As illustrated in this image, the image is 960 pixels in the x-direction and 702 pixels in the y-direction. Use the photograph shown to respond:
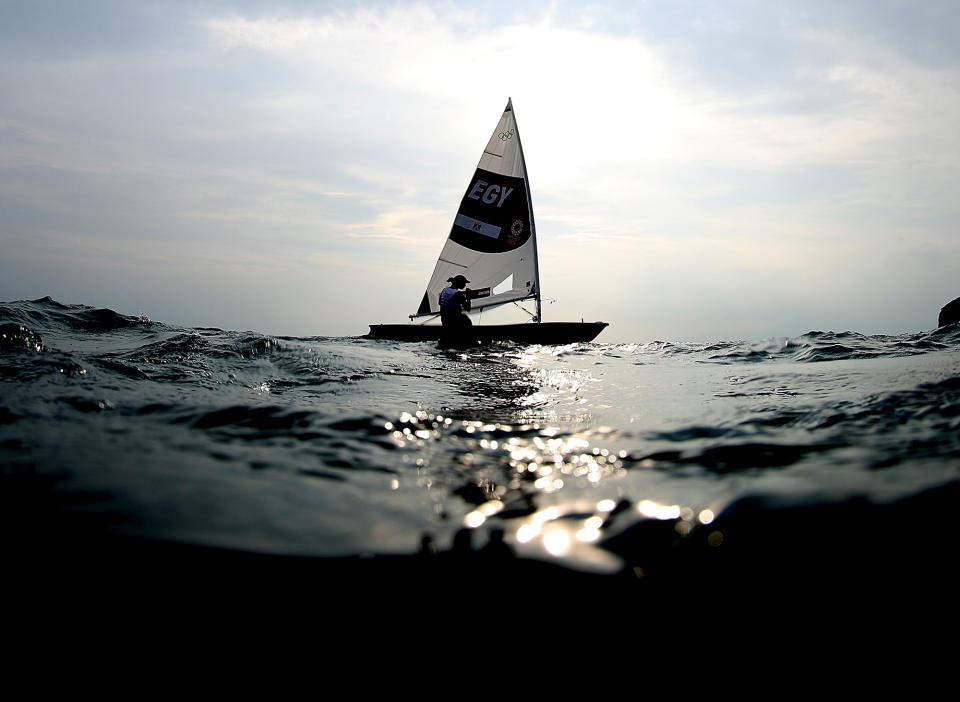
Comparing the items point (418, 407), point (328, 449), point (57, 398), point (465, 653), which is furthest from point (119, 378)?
point (465, 653)

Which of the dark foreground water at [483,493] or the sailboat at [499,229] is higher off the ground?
the sailboat at [499,229]

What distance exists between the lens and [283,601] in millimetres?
1412

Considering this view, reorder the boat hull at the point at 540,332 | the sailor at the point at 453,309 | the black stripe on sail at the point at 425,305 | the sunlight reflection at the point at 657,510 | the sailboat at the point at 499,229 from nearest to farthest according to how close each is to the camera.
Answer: the sunlight reflection at the point at 657,510 < the boat hull at the point at 540,332 < the sailor at the point at 453,309 < the sailboat at the point at 499,229 < the black stripe on sail at the point at 425,305

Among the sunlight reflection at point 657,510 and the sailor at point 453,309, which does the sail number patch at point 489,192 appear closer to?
the sailor at point 453,309

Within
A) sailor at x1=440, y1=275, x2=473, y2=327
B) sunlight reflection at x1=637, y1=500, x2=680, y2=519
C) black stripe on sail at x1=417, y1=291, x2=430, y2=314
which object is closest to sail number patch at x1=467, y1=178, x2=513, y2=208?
black stripe on sail at x1=417, y1=291, x2=430, y2=314

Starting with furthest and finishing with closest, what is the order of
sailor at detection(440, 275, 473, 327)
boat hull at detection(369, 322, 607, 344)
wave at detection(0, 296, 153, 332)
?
sailor at detection(440, 275, 473, 327), boat hull at detection(369, 322, 607, 344), wave at detection(0, 296, 153, 332)

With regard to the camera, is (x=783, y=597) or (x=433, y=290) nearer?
(x=783, y=597)

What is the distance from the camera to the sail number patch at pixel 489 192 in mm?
20672

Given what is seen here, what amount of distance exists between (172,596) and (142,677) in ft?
0.85

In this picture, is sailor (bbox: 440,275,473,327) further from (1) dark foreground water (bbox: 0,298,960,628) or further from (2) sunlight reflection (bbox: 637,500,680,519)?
(2) sunlight reflection (bbox: 637,500,680,519)

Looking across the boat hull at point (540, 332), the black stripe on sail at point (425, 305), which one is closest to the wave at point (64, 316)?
the boat hull at point (540, 332)

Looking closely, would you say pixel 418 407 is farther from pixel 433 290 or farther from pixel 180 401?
pixel 433 290

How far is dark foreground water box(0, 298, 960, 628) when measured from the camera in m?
1.51

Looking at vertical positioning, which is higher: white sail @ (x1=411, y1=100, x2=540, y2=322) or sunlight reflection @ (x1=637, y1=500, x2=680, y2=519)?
white sail @ (x1=411, y1=100, x2=540, y2=322)
